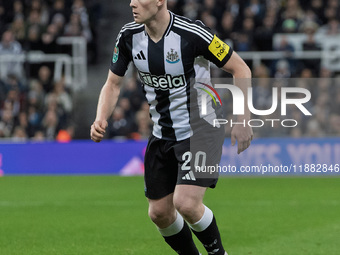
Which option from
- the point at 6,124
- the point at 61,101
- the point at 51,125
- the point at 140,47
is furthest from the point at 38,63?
the point at 140,47

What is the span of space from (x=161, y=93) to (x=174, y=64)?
0.24m

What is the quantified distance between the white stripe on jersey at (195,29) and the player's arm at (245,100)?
0.22 m

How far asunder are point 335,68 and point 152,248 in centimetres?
1019

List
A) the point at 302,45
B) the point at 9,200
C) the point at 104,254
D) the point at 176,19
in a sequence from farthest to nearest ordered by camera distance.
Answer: the point at 302,45
the point at 9,200
the point at 104,254
the point at 176,19

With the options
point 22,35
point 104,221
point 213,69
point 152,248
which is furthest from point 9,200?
point 22,35

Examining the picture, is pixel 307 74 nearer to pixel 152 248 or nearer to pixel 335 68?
pixel 335 68

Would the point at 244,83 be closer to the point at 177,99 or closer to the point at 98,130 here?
the point at 177,99

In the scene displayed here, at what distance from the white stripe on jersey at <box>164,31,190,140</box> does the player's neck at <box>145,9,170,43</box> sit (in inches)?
2.5

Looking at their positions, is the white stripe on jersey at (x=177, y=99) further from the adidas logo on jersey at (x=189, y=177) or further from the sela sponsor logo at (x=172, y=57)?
the adidas logo on jersey at (x=189, y=177)

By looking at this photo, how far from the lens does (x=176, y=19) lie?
17.9 feet

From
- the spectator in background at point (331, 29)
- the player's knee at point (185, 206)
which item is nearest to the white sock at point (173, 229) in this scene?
the player's knee at point (185, 206)

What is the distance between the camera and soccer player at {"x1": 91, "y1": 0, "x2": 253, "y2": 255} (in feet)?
17.4

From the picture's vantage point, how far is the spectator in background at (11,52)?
17.3 meters

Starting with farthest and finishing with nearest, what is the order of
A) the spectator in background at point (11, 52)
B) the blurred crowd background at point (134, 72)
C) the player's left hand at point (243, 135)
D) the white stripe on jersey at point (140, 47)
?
the spectator in background at point (11, 52), the blurred crowd background at point (134, 72), the white stripe on jersey at point (140, 47), the player's left hand at point (243, 135)
